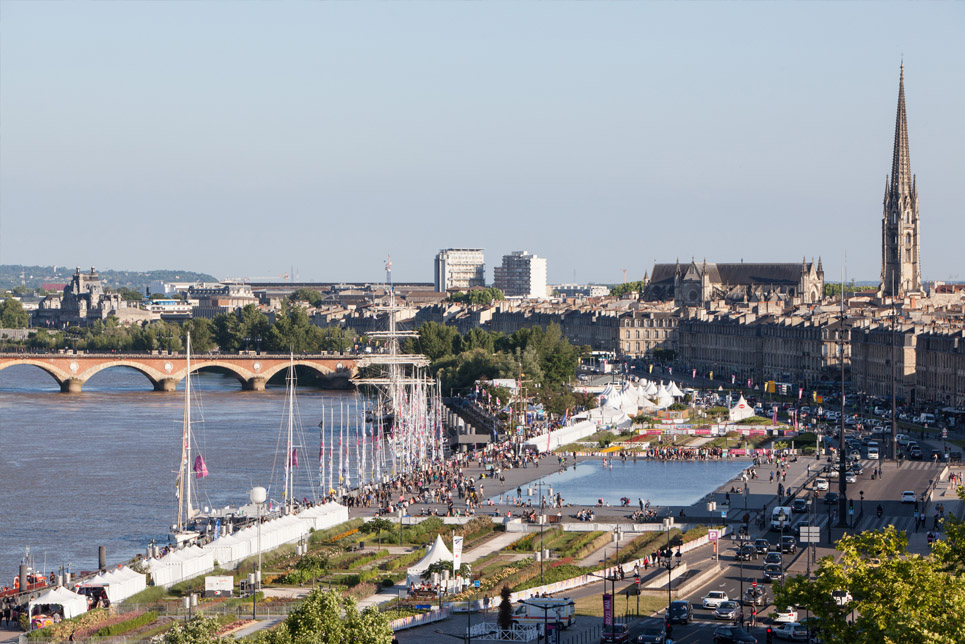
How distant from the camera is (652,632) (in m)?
33.2

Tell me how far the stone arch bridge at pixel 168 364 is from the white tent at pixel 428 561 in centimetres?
6852

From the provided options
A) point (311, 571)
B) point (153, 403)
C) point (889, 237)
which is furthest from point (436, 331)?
point (311, 571)

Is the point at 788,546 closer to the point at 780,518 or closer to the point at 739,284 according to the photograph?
the point at 780,518

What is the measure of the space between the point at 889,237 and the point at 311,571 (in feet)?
469

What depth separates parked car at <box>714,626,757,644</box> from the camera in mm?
32219

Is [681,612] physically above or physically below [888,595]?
below

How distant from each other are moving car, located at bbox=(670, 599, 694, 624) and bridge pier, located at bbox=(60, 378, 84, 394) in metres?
83.2

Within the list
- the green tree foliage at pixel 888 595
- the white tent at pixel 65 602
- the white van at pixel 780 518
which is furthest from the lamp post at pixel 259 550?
the white van at pixel 780 518

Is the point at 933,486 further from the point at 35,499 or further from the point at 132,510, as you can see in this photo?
the point at 35,499

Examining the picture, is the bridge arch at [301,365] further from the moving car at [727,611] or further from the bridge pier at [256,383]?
the moving car at [727,611]

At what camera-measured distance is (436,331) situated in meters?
129

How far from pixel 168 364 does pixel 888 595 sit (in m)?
92.9

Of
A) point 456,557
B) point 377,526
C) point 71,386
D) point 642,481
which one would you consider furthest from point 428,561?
point 71,386

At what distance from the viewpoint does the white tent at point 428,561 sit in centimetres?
3884
